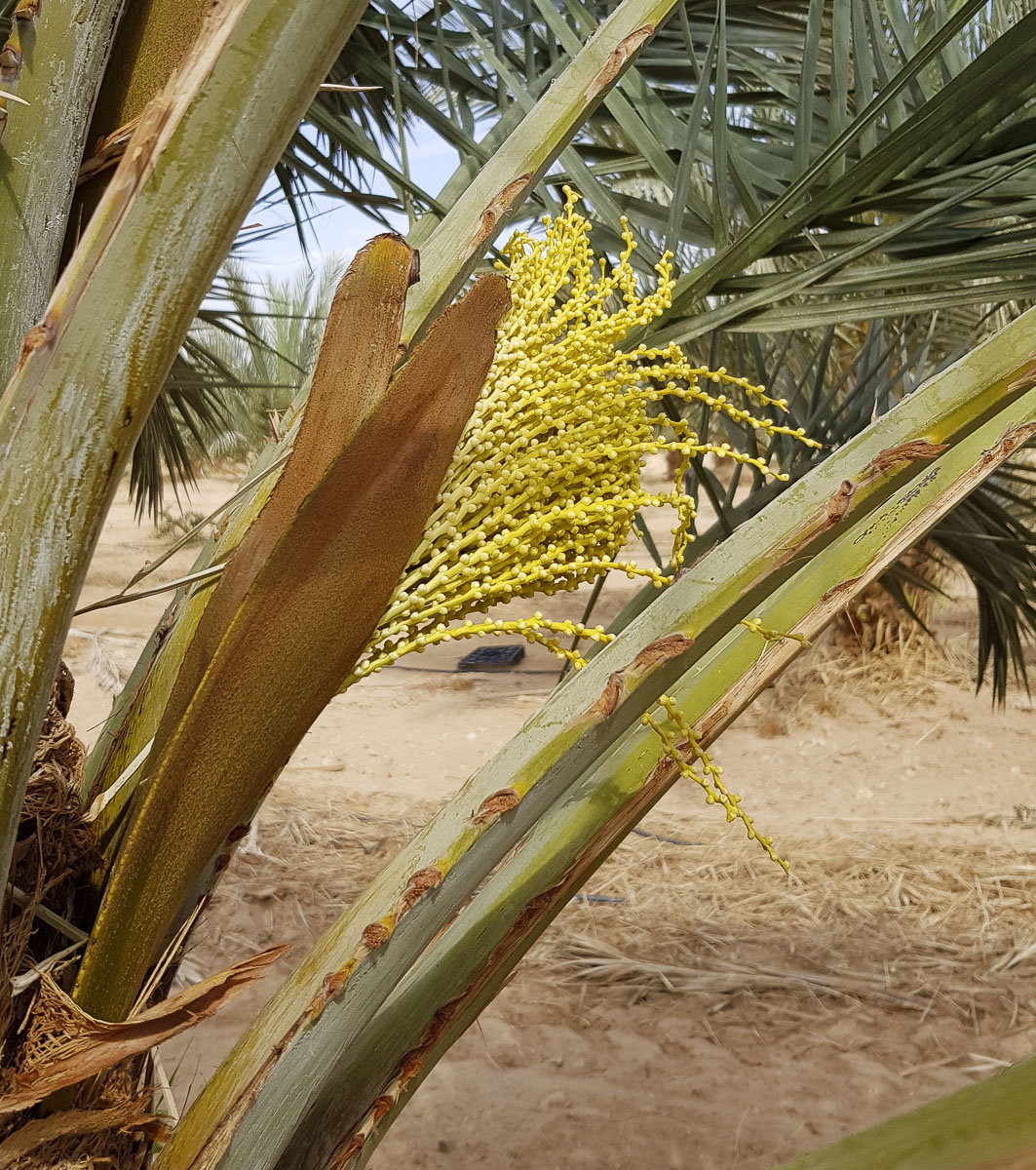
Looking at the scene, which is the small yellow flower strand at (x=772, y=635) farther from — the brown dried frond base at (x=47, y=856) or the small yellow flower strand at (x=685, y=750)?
the brown dried frond base at (x=47, y=856)

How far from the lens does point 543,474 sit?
1.89ft

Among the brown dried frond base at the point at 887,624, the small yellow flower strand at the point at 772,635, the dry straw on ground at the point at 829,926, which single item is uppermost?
the small yellow flower strand at the point at 772,635

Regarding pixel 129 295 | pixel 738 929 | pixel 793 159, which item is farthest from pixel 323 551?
pixel 738 929

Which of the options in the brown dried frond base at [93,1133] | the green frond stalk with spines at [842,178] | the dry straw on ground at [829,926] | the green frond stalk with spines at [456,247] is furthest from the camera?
the dry straw on ground at [829,926]

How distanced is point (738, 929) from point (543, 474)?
8.60 feet

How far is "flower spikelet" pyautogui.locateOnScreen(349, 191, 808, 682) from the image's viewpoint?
55cm

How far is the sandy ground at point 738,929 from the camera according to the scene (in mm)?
2012

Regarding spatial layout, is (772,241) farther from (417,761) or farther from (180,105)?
(417,761)

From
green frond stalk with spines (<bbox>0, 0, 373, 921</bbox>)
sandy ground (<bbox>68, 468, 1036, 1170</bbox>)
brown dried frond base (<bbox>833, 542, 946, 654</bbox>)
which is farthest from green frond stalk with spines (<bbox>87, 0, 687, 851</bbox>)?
brown dried frond base (<bbox>833, 542, 946, 654</bbox>)

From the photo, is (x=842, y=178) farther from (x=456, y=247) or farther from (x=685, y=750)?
(x=685, y=750)

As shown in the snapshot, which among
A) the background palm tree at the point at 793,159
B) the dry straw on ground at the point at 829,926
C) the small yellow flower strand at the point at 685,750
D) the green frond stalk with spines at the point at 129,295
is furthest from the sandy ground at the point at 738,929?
the green frond stalk with spines at the point at 129,295

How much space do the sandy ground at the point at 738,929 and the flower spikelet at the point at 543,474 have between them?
4.86ft

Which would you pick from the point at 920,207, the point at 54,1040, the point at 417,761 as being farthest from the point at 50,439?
the point at 417,761

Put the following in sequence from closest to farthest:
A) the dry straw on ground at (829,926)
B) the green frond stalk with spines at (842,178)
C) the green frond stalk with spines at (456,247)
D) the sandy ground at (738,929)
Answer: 1. the green frond stalk with spines at (456,247)
2. the green frond stalk with spines at (842,178)
3. the sandy ground at (738,929)
4. the dry straw on ground at (829,926)
